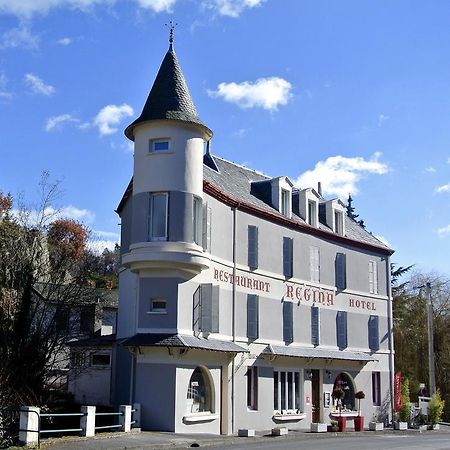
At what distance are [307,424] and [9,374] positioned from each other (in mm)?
14026

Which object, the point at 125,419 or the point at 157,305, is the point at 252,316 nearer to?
the point at 157,305

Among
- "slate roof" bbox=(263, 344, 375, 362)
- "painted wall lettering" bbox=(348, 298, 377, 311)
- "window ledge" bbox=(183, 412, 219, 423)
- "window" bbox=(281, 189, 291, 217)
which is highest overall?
"window" bbox=(281, 189, 291, 217)

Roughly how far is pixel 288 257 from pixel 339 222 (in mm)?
5769

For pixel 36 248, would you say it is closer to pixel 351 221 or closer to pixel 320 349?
pixel 320 349

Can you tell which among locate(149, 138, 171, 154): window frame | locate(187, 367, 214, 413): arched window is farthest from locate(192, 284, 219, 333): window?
locate(149, 138, 171, 154): window frame

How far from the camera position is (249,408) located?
28609mm

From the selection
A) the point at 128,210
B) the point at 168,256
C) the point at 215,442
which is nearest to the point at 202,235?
the point at 168,256

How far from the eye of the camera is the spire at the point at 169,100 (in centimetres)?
2602

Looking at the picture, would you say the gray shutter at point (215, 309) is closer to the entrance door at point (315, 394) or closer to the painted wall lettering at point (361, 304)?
the entrance door at point (315, 394)

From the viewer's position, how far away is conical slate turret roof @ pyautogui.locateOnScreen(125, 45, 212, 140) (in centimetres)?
2602

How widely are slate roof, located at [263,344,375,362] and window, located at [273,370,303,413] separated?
3.44 feet

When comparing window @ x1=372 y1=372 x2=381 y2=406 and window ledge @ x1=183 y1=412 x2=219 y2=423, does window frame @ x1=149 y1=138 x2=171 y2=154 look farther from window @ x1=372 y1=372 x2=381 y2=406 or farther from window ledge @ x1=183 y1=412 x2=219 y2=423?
window @ x1=372 y1=372 x2=381 y2=406

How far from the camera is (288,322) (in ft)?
104

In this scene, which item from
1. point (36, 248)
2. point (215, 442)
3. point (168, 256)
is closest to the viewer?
point (215, 442)
